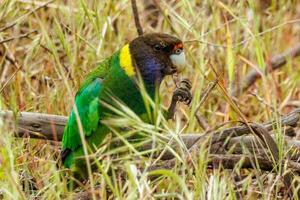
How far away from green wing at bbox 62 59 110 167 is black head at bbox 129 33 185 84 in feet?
0.42

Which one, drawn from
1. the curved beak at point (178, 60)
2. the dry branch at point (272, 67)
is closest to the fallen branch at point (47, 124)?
the curved beak at point (178, 60)

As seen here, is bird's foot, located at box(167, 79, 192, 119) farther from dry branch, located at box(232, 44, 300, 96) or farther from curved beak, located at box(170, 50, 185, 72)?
dry branch, located at box(232, 44, 300, 96)

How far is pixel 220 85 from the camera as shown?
241 centimetres

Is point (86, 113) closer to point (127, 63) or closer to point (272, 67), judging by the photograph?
point (127, 63)

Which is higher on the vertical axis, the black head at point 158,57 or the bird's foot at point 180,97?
the black head at point 158,57

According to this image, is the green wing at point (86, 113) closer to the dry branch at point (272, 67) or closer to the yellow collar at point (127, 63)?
the yellow collar at point (127, 63)

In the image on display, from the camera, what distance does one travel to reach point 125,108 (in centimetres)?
226

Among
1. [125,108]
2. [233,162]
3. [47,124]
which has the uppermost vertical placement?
[125,108]

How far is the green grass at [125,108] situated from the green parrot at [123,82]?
7 centimetres

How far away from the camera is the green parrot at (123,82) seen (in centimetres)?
286

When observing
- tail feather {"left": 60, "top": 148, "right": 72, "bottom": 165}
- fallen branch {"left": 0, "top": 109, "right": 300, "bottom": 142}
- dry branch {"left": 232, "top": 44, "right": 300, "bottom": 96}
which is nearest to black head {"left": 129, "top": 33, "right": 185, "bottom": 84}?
fallen branch {"left": 0, "top": 109, "right": 300, "bottom": 142}

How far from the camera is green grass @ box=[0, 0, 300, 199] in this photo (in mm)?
2230

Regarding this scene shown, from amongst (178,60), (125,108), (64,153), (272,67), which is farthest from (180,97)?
(272,67)

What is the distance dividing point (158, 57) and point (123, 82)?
132 millimetres
